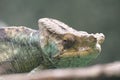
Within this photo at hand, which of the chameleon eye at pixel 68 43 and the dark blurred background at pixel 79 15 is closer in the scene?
the chameleon eye at pixel 68 43

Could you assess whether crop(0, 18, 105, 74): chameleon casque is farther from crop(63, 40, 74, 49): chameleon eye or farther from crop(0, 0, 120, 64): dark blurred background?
crop(0, 0, 120, 64): dark blurred background

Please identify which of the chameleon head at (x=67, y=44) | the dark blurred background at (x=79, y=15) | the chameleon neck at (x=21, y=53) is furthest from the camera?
the dark blurred background at (x=79, y=15)

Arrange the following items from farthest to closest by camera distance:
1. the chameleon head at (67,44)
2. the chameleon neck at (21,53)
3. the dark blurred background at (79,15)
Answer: the dark blurred background at (79,15)
the chameleon neck at (21,53)
the chameleon head at (67,44)

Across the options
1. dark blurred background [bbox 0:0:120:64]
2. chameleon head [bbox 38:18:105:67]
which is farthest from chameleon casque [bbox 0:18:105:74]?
dark blurred background [bbox 0:0:120:64]

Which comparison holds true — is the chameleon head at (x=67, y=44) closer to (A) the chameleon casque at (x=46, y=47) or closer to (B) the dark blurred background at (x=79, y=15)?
(A) the chameleon casque at (x=46, y=47)

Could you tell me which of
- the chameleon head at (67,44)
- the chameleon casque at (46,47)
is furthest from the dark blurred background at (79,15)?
the chameleon head at (67,44)

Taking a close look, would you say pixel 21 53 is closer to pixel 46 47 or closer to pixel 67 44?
pixel 46 47

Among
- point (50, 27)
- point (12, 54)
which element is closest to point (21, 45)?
point (12, 54)

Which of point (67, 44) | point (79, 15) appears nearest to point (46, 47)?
point (67, 44)
